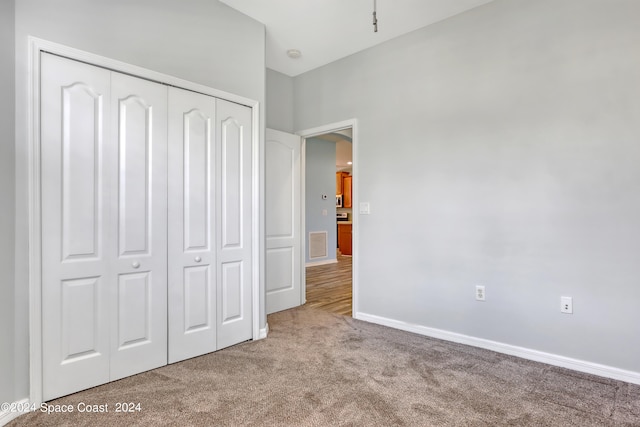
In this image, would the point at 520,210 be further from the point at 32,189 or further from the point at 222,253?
the point at 32,189

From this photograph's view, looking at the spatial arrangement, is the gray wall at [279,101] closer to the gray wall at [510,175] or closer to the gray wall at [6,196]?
the gray wall at [510,175]

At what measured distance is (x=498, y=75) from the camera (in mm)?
2738

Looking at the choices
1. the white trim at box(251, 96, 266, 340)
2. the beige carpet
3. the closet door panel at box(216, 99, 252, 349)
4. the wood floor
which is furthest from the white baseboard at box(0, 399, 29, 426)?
the wood floor

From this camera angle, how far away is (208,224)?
2711 millimetres

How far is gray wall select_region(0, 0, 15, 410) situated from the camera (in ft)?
5.90

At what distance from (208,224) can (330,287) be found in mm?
2845

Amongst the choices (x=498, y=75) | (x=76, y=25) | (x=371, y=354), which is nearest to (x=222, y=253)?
(x=371, y=354)

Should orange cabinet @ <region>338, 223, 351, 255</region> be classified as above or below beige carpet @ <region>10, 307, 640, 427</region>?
above

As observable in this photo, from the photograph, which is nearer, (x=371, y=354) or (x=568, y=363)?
(x=568, y=363)

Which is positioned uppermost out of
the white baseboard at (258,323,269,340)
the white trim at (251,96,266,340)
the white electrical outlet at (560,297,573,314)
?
the white trim at (251,96,266,340)

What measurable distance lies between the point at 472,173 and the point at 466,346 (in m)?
1.44

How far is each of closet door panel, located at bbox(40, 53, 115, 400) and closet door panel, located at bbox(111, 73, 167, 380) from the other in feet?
0.23

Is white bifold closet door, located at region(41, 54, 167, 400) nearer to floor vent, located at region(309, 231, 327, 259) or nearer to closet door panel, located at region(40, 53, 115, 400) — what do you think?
closet door panel, located at region(40, 53, 115, 400)

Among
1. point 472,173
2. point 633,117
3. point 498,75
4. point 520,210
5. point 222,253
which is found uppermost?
point 498,75
